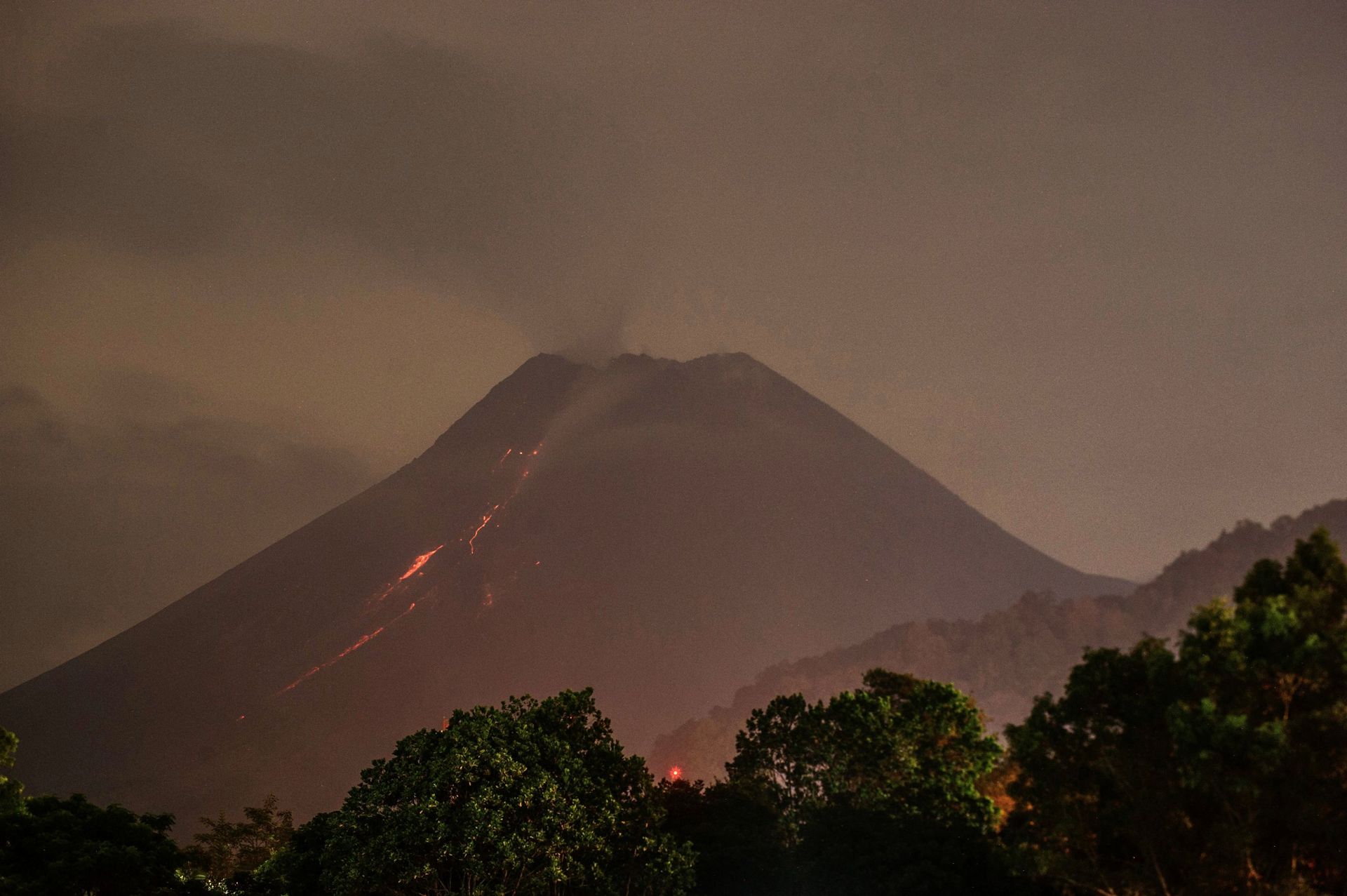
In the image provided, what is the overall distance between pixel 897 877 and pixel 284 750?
18037 cm

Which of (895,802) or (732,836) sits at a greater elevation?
(732,836)

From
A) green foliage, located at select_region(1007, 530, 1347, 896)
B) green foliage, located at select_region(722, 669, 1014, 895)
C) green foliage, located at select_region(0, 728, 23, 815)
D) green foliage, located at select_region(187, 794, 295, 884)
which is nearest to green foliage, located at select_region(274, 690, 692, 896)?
→ green foliage, located at select_region(722, 669, 1014, 895)

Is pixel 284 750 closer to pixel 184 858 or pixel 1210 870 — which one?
pixel 184 858

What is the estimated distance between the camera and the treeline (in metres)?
16.1

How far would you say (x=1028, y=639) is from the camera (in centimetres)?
15450

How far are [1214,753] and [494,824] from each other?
49.3 feet

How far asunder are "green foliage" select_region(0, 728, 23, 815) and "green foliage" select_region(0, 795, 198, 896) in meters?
0.35

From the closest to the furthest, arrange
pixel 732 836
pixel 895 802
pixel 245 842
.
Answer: pixel 895 802 < pixel 732 836 < pixel 245 842

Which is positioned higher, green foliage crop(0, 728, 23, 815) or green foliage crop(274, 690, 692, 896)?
green foliage crop(0, 728, 23, 815)

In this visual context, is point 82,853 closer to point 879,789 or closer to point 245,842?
point 879,789

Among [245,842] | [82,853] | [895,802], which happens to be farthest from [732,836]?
[245,842]

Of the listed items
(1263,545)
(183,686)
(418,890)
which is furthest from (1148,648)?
(183,686)

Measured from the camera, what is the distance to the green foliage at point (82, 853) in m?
24.0

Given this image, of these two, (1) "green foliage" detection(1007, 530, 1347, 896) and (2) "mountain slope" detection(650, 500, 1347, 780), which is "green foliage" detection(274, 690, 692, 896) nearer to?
(1) "green foliage" detection(1007, 530, 1347, 896)
